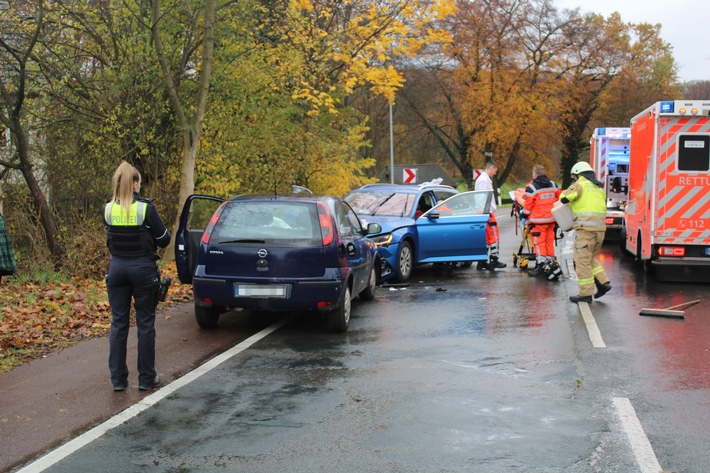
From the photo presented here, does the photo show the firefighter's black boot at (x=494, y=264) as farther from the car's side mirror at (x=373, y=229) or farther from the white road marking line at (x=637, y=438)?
the white road marking line at (x=637, y=438)

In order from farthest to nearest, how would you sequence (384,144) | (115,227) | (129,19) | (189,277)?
(384,144) → (129,19) → (189,277) → (115,227)

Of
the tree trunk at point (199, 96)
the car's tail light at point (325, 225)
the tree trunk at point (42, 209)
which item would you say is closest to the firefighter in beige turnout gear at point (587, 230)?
the car's tail light at point (325, 225)

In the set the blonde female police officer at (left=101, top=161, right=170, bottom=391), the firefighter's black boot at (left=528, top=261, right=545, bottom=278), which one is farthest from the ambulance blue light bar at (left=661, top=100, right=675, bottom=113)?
the blonde female police officer at (left=101, top=161, right=170, bottom=391)

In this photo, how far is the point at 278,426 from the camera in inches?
218

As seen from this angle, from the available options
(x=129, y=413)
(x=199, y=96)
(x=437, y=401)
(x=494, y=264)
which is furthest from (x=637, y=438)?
(x=199, y=96)

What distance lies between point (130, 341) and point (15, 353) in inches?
46.5

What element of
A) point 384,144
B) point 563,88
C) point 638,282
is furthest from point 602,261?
point 384,144

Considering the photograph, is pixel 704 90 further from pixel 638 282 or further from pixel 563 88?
pixel 638 282

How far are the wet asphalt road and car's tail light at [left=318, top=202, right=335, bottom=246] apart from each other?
108 cm

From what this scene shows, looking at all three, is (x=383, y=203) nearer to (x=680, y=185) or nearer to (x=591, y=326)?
Answer: (x=680, y=185)

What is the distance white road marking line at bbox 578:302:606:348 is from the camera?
27.5 feet

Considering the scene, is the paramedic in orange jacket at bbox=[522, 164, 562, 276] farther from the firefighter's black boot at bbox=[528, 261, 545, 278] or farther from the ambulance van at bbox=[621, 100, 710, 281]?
the ambulance van at bbox=[621, 100, 710, 281]

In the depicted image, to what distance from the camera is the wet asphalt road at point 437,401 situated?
16.1 feet

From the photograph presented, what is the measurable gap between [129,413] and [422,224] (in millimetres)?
8703
